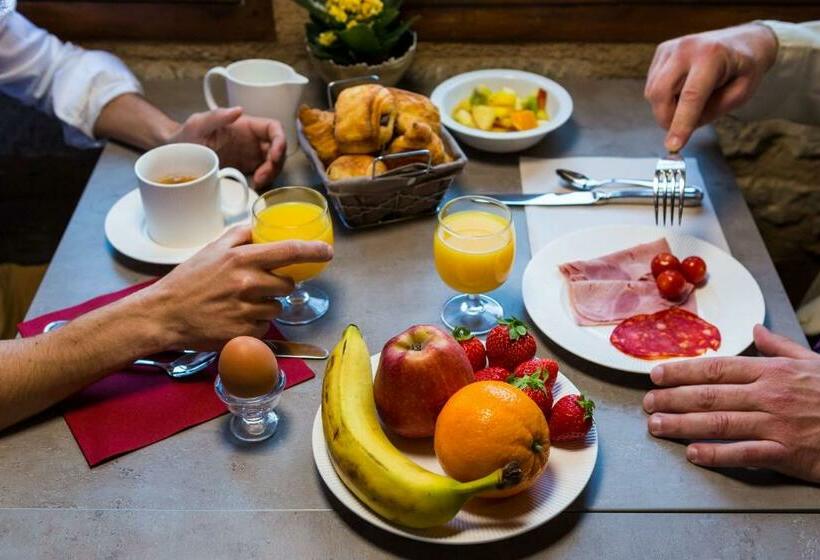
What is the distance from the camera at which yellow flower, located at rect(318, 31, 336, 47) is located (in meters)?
1.63

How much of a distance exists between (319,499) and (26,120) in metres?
1.43

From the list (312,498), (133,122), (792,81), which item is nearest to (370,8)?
(133,122)

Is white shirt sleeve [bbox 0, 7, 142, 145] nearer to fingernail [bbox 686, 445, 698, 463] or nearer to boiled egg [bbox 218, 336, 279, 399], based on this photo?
boiled egg [bbox 218, 336, 279, 399]

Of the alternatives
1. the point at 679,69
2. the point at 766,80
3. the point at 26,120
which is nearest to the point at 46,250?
the point at 26,120

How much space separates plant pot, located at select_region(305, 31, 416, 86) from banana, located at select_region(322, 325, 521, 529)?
0.82 m

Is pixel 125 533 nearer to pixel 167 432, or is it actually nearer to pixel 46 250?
pixel 167 432

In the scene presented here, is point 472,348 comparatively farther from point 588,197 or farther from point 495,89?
point 495,89

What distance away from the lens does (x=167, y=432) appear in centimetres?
103

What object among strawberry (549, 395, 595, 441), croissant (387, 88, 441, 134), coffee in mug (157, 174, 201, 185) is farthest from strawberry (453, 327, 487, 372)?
coffee in mug (157, 174, 201, 185)

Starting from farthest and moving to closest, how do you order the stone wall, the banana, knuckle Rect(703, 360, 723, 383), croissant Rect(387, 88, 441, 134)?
the stone wall, croissant Rect(387, 88, 441, 134), knuckle Rect(703, 360, 723, 383), the banana

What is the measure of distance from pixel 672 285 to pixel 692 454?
318 millimetres

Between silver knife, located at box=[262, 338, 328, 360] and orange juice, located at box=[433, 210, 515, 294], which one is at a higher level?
orange juice, located at box=[433, 210, 515, 294]

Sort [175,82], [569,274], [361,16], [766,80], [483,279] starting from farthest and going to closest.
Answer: [175,82] < [361,16] < [766,80] < [569,274] < [483,279]

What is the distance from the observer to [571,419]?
94cm
